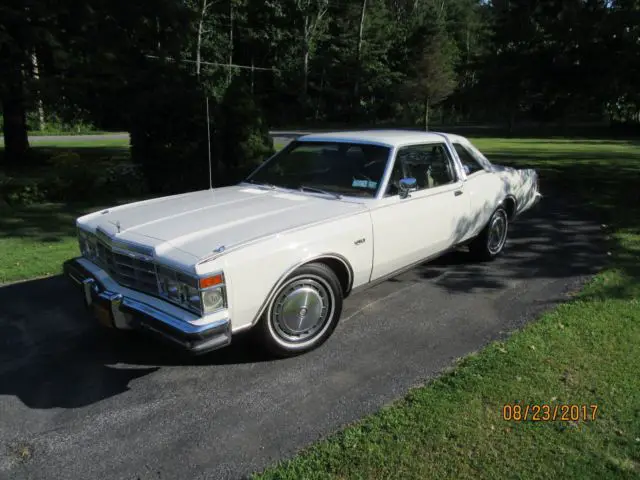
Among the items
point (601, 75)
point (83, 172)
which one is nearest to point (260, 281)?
point (83, 172)

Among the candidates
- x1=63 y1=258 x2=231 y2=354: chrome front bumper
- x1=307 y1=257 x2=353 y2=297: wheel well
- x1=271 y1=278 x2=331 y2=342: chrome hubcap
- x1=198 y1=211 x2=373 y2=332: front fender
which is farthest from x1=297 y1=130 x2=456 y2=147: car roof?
x1=63 y1=258 x2=231 y2=354: chrome front bumper

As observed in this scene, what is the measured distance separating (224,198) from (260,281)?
147 centimetres

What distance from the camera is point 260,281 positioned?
3619mm

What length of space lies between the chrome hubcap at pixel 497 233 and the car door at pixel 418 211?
888 millimetres

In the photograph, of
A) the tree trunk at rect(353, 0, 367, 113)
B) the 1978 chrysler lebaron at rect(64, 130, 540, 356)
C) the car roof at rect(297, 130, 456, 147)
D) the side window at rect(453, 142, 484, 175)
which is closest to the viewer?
the 1978 chrysler lebaron at rect(64, 130, 540, 356)

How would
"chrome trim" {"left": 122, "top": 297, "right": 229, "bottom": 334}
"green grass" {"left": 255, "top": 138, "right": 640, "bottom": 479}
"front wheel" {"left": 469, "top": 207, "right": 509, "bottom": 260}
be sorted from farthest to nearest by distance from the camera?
"front wheel" {"left": 469, "top": 207, "right": 509, "bottom": 260} < "chrome trim" {"left": 122, "top": 297, "right": 229, "bottom": 334} < "green grass" {"left": 255, "top": 138, "right": 640, "bottom": 479}

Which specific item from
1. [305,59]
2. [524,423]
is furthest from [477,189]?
[305,59]

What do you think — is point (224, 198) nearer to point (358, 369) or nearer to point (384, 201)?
point (384, 201)

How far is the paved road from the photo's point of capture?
3.02 m

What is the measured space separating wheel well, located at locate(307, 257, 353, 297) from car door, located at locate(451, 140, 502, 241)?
1.87 meters

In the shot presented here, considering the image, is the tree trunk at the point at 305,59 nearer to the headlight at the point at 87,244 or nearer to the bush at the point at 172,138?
the bush at the point at 172,138

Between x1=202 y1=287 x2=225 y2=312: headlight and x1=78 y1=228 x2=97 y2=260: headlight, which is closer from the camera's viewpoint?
x1=202 y1=287 x2=225 y2=312: headlight

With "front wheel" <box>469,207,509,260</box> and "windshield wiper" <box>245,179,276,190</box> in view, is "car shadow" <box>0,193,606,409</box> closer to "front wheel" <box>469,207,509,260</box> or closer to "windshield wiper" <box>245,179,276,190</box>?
"front wheel" <box>469,207,509,260</box>

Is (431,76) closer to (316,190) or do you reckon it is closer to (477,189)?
(477,189)
